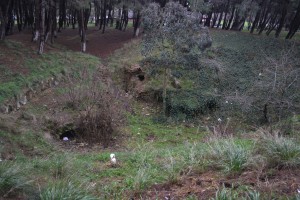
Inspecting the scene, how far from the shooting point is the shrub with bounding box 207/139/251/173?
15.4 feet

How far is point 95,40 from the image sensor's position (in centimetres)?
2558

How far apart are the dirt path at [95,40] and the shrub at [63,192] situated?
15.0 meters

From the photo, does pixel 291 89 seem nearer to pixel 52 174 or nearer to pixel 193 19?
pixel 193 19

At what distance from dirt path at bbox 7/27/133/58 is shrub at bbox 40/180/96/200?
14954 mm

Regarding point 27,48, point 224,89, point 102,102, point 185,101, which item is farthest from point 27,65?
point 224,89

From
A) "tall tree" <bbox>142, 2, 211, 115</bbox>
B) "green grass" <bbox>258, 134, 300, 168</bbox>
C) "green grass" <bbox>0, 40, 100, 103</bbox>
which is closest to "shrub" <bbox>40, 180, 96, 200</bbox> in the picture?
"green grass" <bbox>258, 134, 300, 168</bbox>

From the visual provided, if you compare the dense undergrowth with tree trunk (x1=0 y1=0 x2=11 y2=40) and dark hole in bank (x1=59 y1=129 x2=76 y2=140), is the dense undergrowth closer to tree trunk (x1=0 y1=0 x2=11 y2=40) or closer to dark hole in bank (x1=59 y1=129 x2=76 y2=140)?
dark hole in bank (x1=59 y1=129 x2=76 y2=140)

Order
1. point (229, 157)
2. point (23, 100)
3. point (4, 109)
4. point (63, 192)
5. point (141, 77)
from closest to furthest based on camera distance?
point (63, 192) → point (229, 157) → point (4, 109) → point (23, 100) → point (141, 77)

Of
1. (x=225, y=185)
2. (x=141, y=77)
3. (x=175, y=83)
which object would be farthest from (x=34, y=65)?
(x=225, y=185)

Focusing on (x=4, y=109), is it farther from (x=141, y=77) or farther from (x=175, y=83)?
(x=175, y=83)

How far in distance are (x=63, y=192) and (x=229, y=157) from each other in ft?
7.81

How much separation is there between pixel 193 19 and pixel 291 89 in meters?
5.17

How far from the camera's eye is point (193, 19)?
14.4 metres

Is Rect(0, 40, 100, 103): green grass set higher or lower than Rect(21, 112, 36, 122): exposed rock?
higher
